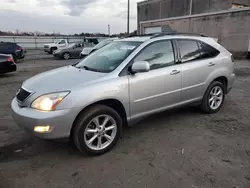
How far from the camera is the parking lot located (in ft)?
8.18

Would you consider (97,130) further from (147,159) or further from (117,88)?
(147,159)

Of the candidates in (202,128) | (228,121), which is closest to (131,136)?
(202,128)

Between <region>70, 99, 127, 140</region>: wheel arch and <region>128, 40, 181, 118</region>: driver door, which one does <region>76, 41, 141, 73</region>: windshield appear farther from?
<region>70, 99, 127, 140</region>: wheel arch

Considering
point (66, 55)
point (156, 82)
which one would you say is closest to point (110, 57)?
point (156, 82)

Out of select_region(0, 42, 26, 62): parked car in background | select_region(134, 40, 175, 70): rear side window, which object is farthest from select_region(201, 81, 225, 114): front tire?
select_region(0, 42, 26, 62): parked car in background

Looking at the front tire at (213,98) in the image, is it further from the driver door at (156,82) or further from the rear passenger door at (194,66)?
the driver door at (156,82)

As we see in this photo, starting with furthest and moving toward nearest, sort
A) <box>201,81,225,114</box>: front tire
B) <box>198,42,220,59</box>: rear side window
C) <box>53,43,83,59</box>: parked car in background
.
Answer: <box>53,43,83,59</box>: parked car in background → <box>201,81,225,114</box>: front tire → <box>198,42,220,59</box>: rear side window

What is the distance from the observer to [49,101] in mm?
2652

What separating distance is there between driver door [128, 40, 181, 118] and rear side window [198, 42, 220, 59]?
2.60ft

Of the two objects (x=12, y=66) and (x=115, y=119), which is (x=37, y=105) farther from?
(x=12, y=66)

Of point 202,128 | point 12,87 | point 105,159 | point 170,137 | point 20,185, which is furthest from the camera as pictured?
point 12,87

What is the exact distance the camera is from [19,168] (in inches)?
109

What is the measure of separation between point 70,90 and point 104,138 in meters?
0.92

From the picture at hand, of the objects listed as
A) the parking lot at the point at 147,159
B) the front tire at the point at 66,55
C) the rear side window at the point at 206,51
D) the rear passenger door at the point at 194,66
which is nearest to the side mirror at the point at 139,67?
the rear passenger door at the point at 194,66
